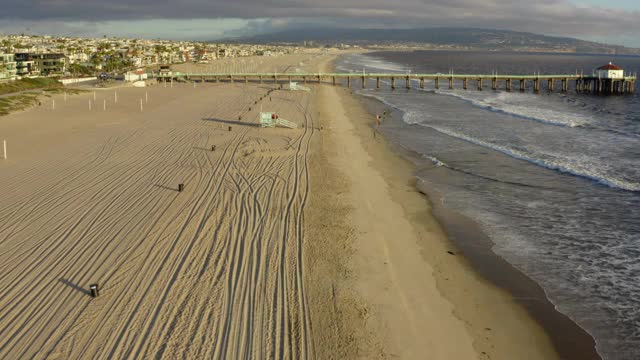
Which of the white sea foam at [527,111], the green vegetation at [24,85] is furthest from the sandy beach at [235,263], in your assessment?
the green vegetation at [24,85]

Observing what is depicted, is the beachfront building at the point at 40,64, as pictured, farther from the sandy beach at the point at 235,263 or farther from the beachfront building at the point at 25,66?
the sandy beach at the point at 235,263

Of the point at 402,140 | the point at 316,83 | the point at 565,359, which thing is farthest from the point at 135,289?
the point at 316,83

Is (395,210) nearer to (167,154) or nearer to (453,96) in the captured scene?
(167,154)

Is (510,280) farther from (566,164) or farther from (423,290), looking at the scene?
(566,164)

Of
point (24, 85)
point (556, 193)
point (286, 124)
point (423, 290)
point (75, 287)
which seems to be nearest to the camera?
point (75, 287)

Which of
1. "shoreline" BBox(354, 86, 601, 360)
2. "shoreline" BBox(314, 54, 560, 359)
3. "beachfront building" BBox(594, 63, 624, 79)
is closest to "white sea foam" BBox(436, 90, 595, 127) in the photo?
"beachfront building" BBox(594, 63, 624, 79)

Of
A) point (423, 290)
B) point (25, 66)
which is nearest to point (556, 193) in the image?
point (423, 290)

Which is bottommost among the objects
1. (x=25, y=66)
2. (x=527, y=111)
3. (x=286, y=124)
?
(x=286, y=124)
